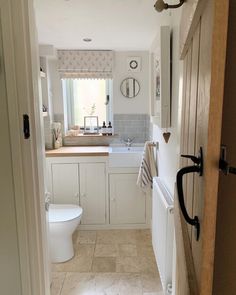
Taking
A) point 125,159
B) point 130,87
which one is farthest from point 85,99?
point 125,159

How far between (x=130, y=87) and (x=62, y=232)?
6.27 ft

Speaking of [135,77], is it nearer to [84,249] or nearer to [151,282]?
[84,249]

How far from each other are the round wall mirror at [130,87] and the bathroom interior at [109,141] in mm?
12

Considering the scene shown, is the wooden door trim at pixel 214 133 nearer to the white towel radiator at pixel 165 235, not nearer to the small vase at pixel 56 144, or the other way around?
the white towel radiator at pixel 165 235

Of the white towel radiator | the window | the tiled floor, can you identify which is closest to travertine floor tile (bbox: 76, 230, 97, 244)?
the tiled floor

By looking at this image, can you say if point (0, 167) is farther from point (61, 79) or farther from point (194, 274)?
point (61, 79)

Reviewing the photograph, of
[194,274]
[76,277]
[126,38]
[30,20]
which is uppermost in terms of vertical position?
[126,38]

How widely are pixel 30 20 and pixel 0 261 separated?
3.03ft

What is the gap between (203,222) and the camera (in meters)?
0.50

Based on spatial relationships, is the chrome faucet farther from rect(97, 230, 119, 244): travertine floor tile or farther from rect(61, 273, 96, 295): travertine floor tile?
rect(61, 273, 96, 295): travertine floor tile

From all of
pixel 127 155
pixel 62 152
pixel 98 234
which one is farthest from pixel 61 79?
pixel 98 234

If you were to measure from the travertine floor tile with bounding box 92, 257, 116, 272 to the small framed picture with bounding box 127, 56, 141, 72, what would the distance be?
2.18m

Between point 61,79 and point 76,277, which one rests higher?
point 61,79

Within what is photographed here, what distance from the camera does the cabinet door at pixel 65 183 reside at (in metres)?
2.80
